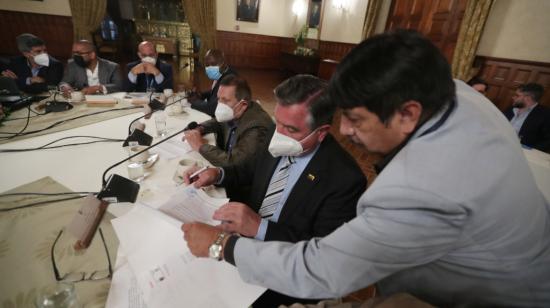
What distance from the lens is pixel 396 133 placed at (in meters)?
0.67

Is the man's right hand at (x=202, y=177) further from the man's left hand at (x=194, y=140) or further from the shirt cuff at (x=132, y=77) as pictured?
the shirt cuff at (x=132, y=77)

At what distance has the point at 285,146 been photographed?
1148mm

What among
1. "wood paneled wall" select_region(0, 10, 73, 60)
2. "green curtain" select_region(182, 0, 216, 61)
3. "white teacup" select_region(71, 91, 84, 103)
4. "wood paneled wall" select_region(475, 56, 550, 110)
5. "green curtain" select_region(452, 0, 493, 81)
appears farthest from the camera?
"green curtain" select_region(182, 0, 216, 61)

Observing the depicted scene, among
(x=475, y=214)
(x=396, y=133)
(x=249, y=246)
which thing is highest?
(x=396, y=133)

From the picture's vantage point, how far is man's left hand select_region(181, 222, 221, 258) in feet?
2.58

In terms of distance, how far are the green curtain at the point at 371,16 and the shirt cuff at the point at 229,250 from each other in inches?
254

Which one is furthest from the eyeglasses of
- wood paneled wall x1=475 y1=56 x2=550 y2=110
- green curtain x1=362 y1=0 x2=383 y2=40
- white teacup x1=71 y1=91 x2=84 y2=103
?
green curtain x1=362 y1=0 x2=383 y2=40

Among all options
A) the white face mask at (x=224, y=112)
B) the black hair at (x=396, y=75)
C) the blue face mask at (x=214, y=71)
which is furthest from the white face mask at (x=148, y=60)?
the black hair at (x=396, y=75)

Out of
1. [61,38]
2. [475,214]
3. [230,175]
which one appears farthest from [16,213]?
[61,38]

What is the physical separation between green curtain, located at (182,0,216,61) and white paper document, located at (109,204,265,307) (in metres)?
8.33

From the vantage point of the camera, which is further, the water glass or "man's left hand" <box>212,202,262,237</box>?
"man's left hand" <box>212,202,262,237</box>

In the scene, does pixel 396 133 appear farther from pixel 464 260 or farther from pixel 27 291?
pixel 27 291

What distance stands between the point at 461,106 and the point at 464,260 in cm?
39

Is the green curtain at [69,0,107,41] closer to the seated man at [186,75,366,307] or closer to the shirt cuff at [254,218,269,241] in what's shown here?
the seated man at [186,75,366,307]
